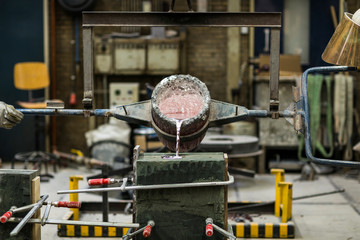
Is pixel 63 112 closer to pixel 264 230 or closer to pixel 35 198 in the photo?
pixel 35 198

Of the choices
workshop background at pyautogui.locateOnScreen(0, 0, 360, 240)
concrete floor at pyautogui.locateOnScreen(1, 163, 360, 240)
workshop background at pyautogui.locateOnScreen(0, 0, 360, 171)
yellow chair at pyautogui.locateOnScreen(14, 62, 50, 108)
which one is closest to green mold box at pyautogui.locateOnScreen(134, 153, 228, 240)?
concrete floor at pyautogui.locateOnScreen(1, 163, 360, 240)

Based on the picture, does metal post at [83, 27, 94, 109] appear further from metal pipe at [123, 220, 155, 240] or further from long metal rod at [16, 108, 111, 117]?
metal pipe at [123, 220, 155, 240]

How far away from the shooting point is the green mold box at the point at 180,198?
2.70 m

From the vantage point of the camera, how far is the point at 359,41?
10.0ft

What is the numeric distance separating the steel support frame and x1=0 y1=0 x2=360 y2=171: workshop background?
4.05 meters

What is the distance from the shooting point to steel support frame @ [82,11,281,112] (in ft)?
11.2

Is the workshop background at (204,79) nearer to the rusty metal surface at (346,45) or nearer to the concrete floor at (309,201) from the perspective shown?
the concrete floor at (309,201)

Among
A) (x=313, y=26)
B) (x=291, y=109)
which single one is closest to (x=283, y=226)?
(x=291, y=109)

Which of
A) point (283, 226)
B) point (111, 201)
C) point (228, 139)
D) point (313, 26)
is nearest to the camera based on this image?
point (283, 226)

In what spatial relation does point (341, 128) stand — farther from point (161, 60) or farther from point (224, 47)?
point (161, 60)

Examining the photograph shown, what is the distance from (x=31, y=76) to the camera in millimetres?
7066

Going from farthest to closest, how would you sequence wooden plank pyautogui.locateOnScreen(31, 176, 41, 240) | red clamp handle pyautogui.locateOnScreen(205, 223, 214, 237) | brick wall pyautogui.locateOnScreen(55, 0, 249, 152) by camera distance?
brick wall pyautogui.locateOnScreen(55, 0, 249, 152)
wooden plank pyautogui.locateOnScreen(31, 176, 41, 240)
red clamp handle pyautogui.locateOnScreen(205, 223, 214, 237)

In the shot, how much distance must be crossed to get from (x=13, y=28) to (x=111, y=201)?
13.4 feet

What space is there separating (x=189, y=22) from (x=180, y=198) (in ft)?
4.33
